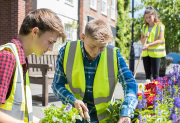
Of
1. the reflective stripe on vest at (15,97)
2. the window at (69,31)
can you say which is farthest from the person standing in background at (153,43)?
the window at (69,31)

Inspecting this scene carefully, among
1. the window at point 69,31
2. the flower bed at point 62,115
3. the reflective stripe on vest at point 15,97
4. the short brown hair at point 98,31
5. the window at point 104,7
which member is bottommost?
the flower bed at point 62,115

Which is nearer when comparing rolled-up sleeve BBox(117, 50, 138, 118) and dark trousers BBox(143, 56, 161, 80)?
rolled-up sleeve BBox(117, 50, 138, 118)

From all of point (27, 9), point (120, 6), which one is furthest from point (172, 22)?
point (120, 6)

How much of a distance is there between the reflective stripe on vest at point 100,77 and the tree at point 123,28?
1840cm

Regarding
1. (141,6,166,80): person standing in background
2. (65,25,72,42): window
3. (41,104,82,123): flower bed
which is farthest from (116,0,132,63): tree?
(41,104,82,123): flower bed

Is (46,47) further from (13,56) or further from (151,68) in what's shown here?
(151,68)

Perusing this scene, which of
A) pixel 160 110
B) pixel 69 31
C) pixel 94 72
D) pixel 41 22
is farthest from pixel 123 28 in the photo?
pixel 160 110

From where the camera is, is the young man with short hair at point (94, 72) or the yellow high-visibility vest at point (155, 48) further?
the yellow high-visibility vest at point (155, 48)

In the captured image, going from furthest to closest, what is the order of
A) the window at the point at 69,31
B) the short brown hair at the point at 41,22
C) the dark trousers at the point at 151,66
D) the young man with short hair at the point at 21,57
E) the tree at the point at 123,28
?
the tree at the point at 123,28
the window at the point at 69,31
the dark trousers at the point at 151,66
the short brown hair at the point at 41,22
the young man with short hair at the point at 21,57

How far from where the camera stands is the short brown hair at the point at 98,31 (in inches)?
75.6

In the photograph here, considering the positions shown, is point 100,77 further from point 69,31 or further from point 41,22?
point 69,31

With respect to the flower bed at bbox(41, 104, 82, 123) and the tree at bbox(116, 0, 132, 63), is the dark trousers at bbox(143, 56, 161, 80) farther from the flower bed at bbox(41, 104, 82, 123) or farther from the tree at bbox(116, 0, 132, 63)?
the tree at bbox(116, 0, 132, 63)

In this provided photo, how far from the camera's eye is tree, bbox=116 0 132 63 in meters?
20.6

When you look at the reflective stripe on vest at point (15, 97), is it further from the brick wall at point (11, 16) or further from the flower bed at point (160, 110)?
the brick wall at point (11, 16)
